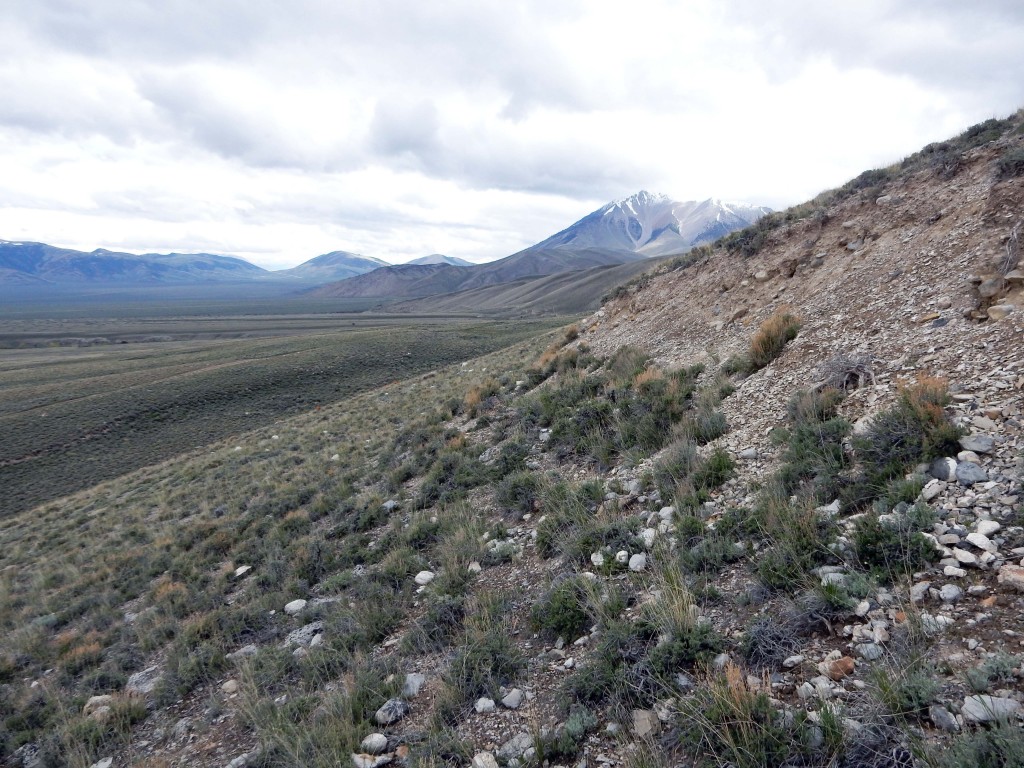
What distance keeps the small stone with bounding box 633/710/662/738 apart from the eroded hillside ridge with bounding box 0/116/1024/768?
0.09 ft

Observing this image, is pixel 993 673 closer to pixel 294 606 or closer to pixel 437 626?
pixel 437 626

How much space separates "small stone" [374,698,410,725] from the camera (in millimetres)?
4383

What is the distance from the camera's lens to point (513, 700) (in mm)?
4164

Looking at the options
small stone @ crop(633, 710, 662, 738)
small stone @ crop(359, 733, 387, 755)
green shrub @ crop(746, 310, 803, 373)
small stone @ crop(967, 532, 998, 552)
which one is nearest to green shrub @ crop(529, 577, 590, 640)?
small stone @ crop(633, 710, 662, 738)

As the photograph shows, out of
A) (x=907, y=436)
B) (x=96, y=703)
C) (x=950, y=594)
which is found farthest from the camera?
(x=96, y=703)

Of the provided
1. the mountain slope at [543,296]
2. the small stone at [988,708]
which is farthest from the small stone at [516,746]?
the mountain slope at [543,296]

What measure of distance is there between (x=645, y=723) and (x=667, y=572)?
150 centimetres

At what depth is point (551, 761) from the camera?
353 centimetres

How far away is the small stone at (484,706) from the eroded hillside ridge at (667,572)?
7 centimetres

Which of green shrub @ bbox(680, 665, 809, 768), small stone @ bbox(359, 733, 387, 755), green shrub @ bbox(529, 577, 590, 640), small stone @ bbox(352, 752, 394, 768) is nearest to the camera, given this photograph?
green shrub @ bbox(680, 665, 809, 768)

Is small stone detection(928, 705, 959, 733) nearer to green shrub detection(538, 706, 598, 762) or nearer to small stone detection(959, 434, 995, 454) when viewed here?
green shrub detection(538, 706, 598, 762)

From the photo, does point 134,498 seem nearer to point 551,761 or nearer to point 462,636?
point 462,636

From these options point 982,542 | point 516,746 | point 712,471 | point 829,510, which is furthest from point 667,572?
point 982,542

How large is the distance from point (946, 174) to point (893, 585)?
10.4 m
